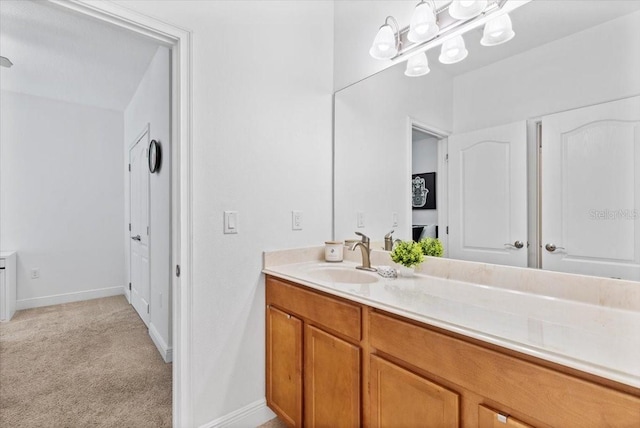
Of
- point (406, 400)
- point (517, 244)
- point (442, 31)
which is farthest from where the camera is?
point (442, 31)

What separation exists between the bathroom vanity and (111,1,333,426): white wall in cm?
19

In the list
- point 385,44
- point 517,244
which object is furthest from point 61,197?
point 517,244

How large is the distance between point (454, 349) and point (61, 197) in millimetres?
4880

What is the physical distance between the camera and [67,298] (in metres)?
4.11

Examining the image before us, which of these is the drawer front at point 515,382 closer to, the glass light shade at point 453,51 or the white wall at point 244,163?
the white wall at point 244,163

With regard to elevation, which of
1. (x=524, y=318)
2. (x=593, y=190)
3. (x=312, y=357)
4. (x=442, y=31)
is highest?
(x=442, y=31)

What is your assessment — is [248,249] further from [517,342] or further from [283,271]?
[517,342]

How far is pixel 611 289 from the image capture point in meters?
1.05

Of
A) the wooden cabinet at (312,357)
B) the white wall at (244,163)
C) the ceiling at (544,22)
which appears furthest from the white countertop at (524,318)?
the ceiling at (544,22)

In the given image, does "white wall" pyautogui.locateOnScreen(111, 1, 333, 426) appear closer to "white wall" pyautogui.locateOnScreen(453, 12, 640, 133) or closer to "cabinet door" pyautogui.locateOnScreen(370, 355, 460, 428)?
"cabinet door" pyautogui.locateOnScreen(370, 355, 460, 428)

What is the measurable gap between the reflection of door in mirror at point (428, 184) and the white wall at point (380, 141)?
41 mm

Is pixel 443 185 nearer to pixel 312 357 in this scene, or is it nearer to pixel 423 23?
pixel 423 23

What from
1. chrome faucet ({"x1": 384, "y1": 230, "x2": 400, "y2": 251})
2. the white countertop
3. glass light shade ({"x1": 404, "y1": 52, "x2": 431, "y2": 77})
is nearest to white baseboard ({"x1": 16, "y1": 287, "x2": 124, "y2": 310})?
the white countertop

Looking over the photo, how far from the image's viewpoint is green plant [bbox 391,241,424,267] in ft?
5.02
